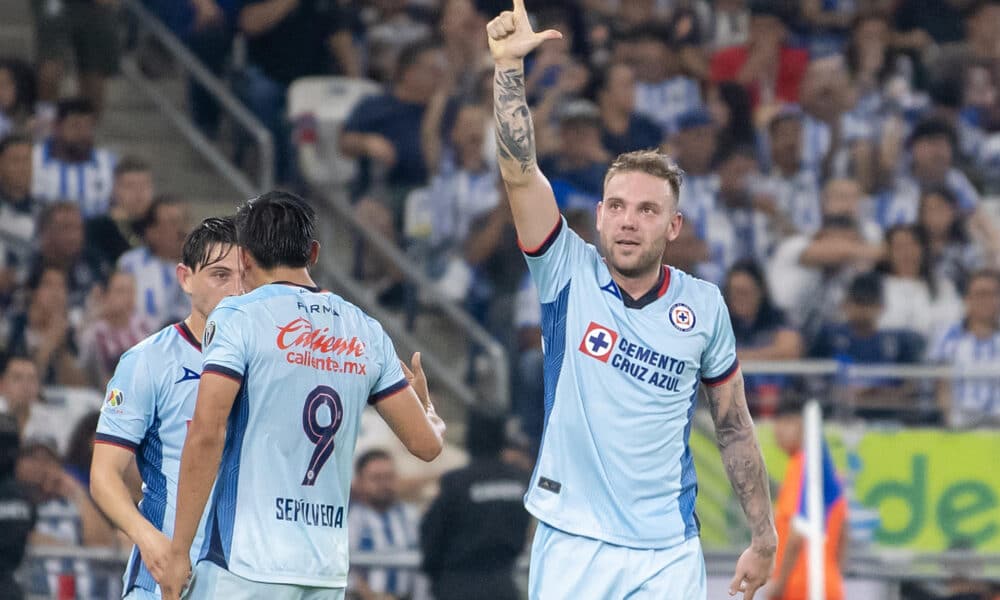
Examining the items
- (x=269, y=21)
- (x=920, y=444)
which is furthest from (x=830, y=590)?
(x=269, y=21)

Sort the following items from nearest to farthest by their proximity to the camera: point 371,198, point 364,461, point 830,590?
point 830,590 < point 364,461 < point 371,198

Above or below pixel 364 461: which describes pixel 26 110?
above

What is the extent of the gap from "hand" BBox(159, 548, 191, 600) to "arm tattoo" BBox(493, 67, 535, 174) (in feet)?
5.64

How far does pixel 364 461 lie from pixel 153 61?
5428 millimetres

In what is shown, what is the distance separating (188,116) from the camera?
1405 cm

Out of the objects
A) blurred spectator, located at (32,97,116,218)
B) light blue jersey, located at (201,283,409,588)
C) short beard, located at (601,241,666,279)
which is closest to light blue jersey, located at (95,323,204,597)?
light blue jersey, located at (201,283,409,588)

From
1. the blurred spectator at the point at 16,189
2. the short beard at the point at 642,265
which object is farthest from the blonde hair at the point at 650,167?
the blurred spectator at the point at 16,189

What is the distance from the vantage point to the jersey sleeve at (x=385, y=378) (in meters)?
5.30

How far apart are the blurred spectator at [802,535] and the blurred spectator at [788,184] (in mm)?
4159

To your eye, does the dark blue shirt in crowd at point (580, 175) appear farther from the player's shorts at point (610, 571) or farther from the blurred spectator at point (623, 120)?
the player's shorts at point (610, 571)

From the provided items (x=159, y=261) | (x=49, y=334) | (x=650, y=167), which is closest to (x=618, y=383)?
(x=650, y=167)

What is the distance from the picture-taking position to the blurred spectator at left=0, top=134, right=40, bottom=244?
11469mm

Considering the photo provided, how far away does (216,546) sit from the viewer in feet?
16.5

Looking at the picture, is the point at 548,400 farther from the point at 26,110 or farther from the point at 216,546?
the point at 26,110
